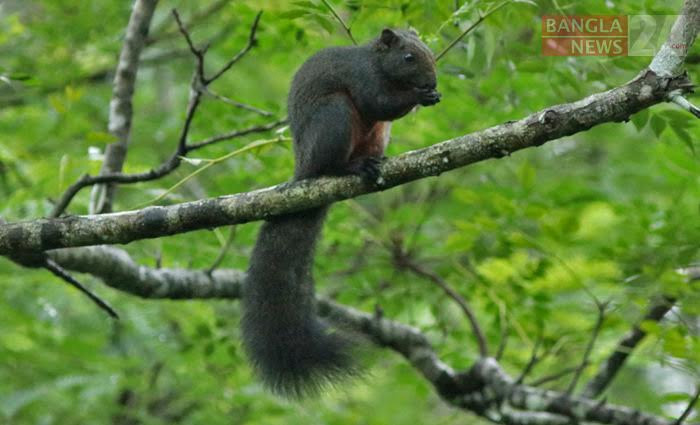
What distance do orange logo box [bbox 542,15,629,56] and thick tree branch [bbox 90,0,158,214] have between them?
253 centimetres

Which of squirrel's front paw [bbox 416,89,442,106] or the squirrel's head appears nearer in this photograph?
squirrel's front paw [bbox 416,89,442,106]

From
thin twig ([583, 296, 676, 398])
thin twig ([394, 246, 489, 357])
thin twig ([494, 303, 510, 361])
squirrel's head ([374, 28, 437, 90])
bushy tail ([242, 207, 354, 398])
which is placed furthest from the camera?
thin twig ([394, 246, 489, 357])

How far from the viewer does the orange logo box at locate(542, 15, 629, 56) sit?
5.03m

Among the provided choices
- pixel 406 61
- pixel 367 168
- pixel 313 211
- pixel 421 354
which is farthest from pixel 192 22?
pixel 367 168

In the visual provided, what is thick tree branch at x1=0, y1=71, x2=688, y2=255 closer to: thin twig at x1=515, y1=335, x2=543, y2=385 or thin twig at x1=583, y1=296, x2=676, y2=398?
thin twig at x1=515, y1=335, x2=543, y2=385

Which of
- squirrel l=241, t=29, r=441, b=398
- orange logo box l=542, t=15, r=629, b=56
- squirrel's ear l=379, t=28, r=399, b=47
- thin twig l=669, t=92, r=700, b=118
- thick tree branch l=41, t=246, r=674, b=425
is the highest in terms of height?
orange logo box l=542, t=15, r=629, b=56

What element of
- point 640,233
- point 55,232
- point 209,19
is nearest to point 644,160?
point 640,233

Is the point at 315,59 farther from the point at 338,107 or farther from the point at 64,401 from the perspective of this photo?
the point at 64,401

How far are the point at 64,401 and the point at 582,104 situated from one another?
15.5ft

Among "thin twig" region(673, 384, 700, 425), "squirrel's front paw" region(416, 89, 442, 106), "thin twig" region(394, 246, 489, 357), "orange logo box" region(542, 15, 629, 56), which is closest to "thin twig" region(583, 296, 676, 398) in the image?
"thin twig" region(394, 246, 489, 357)

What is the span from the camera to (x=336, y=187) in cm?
413

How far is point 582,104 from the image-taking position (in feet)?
11.2

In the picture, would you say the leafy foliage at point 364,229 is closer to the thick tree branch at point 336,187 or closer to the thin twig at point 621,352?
the thin twig at point 621,352

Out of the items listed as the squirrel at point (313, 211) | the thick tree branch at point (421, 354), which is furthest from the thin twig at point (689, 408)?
the squirrel at point (313, 211)
